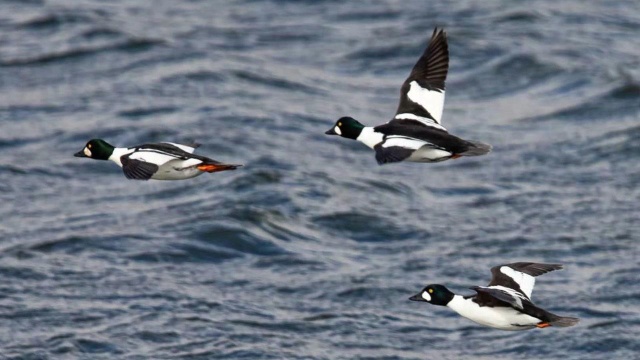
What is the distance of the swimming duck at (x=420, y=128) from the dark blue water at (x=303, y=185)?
14.8 ft

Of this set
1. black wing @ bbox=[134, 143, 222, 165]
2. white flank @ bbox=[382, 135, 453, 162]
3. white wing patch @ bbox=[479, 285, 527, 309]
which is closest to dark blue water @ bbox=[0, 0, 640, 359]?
white wing patch @ bbox=[479, 285, 527, 309]

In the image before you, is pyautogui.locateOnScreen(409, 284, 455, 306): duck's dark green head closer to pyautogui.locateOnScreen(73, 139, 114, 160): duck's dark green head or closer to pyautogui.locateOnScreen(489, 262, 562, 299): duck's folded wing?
pyautogui.locateOnScreen(489, 262, 562, 299): duck's folded wing

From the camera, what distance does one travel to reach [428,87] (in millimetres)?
13109

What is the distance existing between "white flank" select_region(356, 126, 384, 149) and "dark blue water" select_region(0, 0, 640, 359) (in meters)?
4.97

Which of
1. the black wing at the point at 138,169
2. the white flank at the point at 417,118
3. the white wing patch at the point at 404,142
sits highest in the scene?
the white flank at the point at 417,118

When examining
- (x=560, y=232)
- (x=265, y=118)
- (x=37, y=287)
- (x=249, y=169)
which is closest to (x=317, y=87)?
(x=265, y=118)

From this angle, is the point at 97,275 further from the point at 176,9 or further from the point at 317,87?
the point at 176,9

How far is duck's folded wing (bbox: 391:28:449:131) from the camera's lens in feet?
42.2

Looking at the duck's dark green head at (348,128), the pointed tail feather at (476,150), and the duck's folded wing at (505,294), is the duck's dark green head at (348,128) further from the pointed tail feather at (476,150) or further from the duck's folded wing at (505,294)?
the duck's folded wing at (505,294)

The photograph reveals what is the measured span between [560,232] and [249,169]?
14.1 ft

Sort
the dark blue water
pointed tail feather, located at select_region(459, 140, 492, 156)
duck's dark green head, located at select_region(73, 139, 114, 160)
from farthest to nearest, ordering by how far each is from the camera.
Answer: the dark blue water, duck's dark green head, located at select_region(73, 139, 114, 160), pointed tail feather, located at select_region(459, 140, 492, 156)

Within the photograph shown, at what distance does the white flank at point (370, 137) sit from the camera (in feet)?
39.0

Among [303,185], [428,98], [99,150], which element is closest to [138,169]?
[99,150]

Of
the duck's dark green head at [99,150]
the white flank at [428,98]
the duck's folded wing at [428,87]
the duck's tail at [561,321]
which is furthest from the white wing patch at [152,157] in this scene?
the duck's tail at [561,321]
